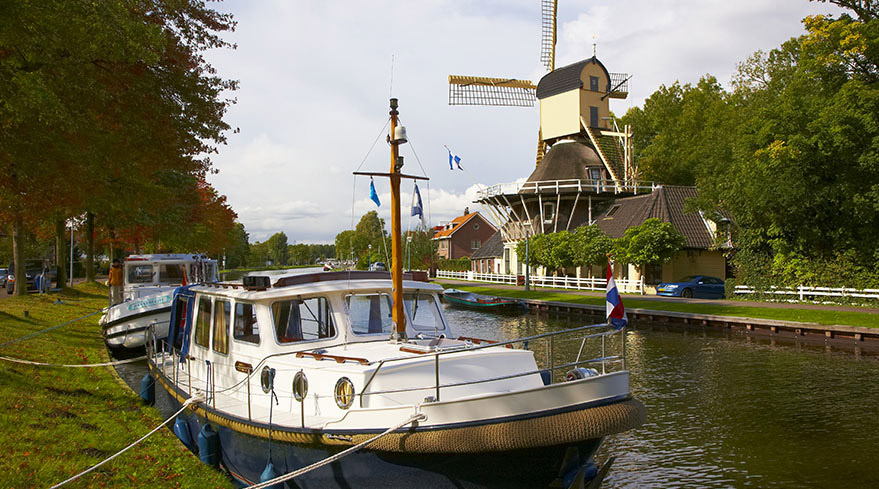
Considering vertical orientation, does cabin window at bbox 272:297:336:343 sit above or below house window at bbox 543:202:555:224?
below

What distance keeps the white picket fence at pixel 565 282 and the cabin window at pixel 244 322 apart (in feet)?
123

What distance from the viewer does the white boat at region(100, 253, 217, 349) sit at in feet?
62.1

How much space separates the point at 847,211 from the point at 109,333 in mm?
33132

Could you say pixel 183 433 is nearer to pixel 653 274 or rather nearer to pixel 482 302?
pixel 482 302

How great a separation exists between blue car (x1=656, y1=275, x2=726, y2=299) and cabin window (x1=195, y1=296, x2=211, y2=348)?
3443cm

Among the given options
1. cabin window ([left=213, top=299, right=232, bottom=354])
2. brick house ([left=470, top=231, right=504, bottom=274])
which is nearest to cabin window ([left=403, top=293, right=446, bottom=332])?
cabin window ([left=213, top=299, right=232, bottom=354])

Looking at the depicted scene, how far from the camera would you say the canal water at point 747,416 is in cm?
1116

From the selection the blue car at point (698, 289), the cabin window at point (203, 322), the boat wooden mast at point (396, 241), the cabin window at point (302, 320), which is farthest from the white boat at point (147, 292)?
the blue car at point (698, 289)

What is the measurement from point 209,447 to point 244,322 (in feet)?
6.72

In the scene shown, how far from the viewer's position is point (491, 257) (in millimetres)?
71062

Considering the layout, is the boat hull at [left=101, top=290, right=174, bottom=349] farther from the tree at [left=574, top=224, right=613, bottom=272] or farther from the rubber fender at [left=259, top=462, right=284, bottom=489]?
the tree at [left=574, top=224, right=613, bottom=272]

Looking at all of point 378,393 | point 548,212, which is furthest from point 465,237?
point 378,393

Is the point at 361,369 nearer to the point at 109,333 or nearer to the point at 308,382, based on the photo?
the point at 308,382

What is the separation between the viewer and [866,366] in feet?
63.7
